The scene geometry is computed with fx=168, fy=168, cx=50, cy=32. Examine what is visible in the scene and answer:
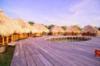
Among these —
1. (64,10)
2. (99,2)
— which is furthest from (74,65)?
(64,10)

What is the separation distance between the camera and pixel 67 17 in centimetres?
2711

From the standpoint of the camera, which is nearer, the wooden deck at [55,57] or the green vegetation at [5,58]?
the wooden deck at [55,57]

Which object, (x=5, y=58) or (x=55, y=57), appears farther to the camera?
(x=5, y=58)

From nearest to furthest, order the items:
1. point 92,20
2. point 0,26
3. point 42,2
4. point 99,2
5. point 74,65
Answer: point 74,65
point 0,26
point 99,2
point 42,2
point 92,20

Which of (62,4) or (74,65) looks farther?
(62,4)

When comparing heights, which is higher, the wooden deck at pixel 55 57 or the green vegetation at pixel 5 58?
the wooden deck at pixel 55 57

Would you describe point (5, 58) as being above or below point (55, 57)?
below

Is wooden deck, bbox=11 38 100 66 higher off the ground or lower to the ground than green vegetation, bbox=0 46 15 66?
higher

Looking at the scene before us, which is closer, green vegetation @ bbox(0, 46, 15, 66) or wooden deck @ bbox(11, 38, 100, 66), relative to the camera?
wooden deck @ bbox(11, 38, 100, 66)

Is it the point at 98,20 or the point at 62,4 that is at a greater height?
the point at 62,4

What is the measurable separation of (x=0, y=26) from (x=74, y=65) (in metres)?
5.59

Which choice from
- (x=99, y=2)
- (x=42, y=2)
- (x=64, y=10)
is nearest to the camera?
(x=99, y=2)

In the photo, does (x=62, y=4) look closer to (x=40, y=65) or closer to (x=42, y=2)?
(x=42, y=2)

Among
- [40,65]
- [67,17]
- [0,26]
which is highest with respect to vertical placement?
[67,17]
